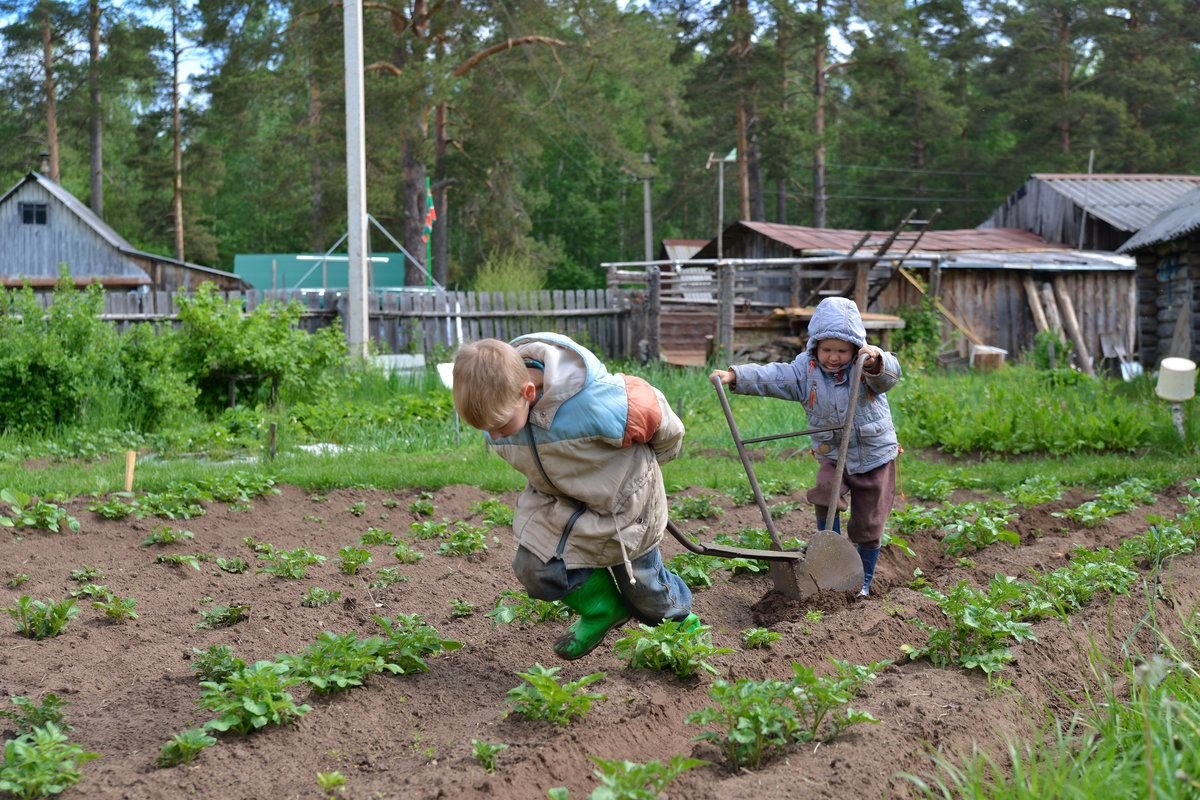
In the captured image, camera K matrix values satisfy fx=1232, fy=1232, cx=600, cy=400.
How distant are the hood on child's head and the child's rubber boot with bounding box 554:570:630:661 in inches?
60.9

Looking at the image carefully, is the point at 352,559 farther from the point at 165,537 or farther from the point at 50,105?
the point at 50,105

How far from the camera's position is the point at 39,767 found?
9.62ft

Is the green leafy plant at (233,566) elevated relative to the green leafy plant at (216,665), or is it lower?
lower

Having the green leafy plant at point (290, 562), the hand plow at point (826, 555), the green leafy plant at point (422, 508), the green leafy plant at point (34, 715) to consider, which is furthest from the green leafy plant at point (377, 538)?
the green leafy plant at point (34, 715)

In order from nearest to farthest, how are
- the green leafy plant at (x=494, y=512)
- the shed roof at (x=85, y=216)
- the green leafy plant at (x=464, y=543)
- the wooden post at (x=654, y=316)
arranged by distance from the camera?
the green leafy plant at (x=464, y=543) < the green leafy plant at (x=494, y=512) < the wooden post at (x=654, y=316) < the shed roof at (x=85, y=216)

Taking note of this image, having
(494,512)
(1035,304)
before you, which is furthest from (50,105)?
(494,512)

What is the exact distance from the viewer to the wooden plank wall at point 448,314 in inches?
595

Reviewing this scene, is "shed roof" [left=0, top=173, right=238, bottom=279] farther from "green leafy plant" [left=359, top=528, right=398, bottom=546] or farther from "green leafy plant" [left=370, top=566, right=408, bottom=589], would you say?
"green leafy plant" [left=370, top=566, right=408, bottom=589]

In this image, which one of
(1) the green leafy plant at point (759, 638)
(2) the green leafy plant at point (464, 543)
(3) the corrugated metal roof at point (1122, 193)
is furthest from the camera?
(3) the corrugated metal roof at point (1122, 193)

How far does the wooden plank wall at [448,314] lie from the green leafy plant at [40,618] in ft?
33.5

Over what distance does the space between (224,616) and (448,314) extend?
1228 cm

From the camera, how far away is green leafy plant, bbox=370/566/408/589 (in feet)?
18.1

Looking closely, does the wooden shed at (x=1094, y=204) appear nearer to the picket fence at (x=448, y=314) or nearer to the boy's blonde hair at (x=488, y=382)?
the picket fence at (x=448, y=314)

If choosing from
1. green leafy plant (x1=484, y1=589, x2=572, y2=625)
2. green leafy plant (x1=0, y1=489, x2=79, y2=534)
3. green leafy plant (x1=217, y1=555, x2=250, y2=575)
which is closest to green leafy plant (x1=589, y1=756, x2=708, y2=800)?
green leafy plant (x1=484, y1=589, x2=572, y2=625)
